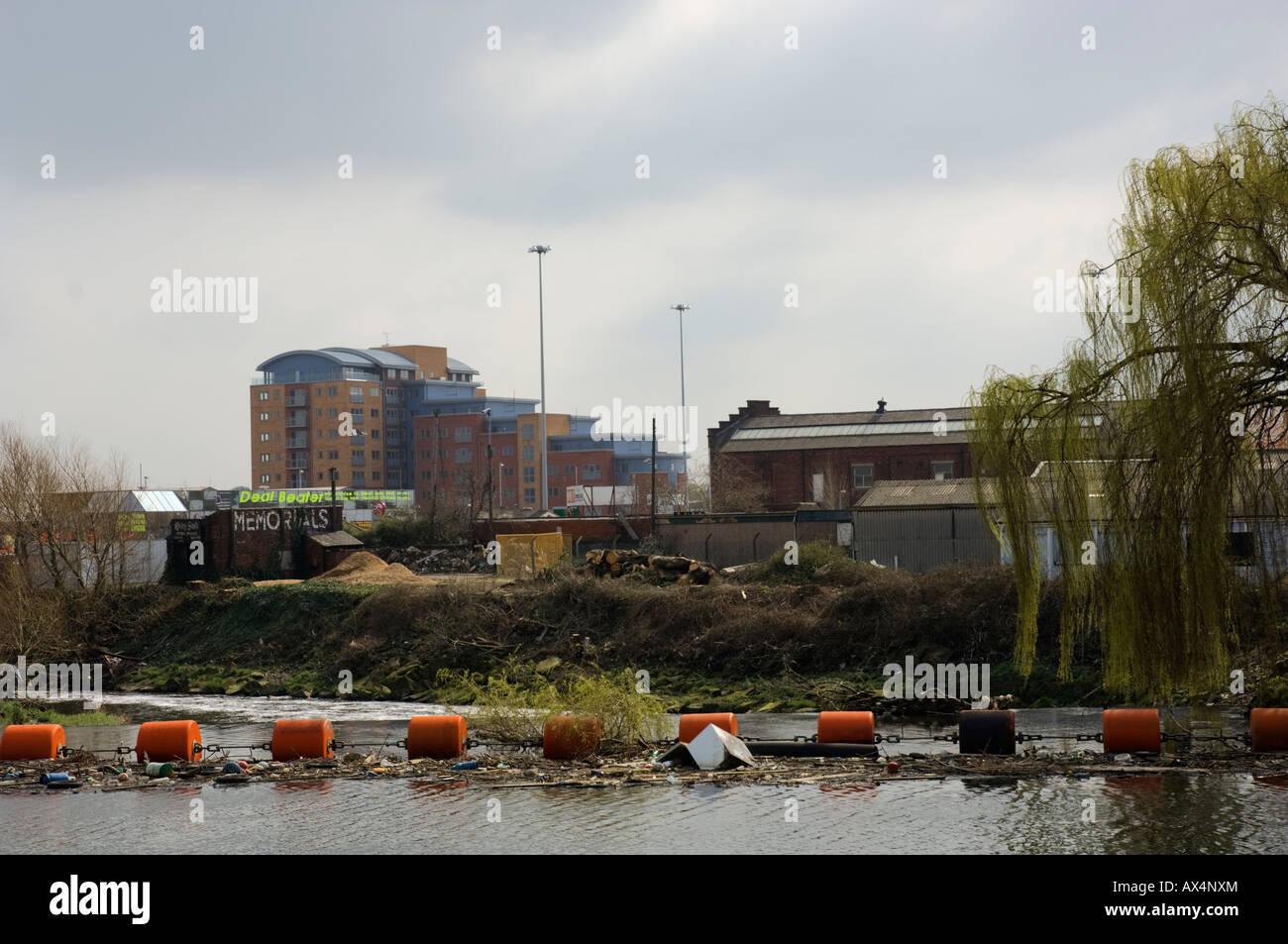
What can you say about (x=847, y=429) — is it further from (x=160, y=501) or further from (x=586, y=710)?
(x=586, y=710)

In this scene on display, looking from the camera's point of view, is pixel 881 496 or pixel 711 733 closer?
pixel 711 733

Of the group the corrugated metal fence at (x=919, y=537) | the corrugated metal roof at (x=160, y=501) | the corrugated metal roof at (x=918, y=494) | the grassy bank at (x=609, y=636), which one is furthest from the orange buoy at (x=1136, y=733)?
the corrugated metal roof at (x=160, y=501)

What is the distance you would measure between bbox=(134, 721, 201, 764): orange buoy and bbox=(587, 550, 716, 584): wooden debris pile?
21268 mm

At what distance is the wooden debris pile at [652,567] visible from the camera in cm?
4112

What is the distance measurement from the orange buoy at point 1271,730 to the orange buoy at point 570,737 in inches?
389

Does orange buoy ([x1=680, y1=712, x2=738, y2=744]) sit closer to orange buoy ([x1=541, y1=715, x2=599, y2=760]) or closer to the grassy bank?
orange buoy ([x1=541, y1=715, x2=599, y2=760])

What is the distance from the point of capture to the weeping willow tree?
54.5 feet

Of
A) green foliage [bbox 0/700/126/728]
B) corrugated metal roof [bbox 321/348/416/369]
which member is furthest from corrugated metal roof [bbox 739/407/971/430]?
corrugated metal roof [bbox 321/348/416/369]

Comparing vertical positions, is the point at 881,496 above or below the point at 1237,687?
above

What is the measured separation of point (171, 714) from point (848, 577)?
18724mm

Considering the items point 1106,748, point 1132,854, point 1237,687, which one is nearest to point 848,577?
point 1237,687

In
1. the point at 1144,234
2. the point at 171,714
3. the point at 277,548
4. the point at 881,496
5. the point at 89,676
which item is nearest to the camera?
the point at 1144,234

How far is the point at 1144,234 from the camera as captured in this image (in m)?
17.6
